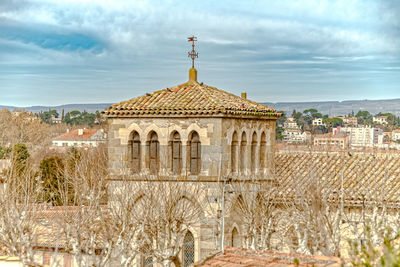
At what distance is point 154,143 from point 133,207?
8.03ft

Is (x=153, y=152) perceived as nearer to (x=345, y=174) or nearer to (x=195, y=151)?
(x=195, y=151)

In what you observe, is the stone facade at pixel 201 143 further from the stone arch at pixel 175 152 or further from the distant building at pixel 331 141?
the distant building at pixel 331 141

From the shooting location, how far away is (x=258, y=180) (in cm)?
2316

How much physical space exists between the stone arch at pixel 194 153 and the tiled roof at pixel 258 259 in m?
6.02

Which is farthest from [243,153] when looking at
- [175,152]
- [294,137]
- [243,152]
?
[294,137]

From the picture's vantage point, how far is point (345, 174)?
2327cm

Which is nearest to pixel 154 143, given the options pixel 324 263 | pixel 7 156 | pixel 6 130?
pixel 324 263

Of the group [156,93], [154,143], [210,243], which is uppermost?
[156,93]

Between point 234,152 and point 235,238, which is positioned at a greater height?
point 234,152

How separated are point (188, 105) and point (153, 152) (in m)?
2.20

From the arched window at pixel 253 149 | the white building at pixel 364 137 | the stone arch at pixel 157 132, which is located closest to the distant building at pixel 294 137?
the white building at pixel 364 137

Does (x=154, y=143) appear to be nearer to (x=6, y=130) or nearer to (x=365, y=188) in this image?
(x=365, y=188)

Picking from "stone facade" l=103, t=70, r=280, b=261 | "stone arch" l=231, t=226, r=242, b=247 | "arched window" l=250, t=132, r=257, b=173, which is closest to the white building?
"arched window" l=250, t=132, r=257, b=173

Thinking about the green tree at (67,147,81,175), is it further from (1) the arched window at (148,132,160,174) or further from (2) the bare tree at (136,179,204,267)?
(2) the bare tree at (136,179,204,267)
